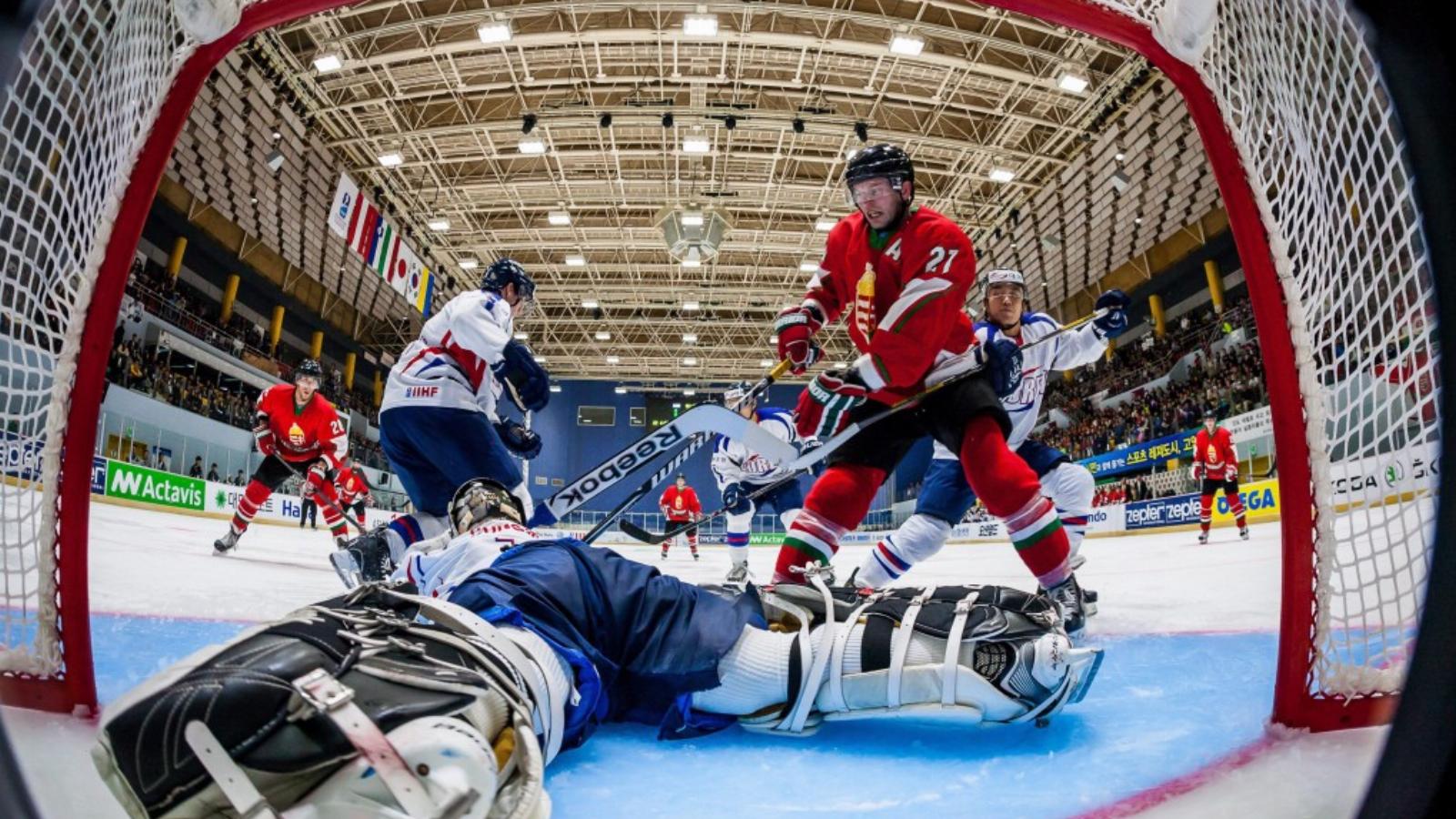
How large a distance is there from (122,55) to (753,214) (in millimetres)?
15944

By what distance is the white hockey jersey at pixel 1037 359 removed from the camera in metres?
3.38

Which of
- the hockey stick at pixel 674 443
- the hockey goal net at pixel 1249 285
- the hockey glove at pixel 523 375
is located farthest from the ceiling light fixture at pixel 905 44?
the hockey goal net at pixel 1249 285

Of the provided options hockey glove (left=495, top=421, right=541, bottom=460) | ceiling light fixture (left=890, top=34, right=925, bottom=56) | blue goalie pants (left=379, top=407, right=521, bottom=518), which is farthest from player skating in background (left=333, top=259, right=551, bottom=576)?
ceiling light fixture (left=890, top=34, right=925, bottom=56)

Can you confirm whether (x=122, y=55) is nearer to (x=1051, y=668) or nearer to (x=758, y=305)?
(x=1051, y=668)

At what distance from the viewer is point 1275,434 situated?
1396 millimetres

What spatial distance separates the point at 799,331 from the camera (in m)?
2.61

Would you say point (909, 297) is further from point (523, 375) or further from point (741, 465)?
point (741, 465)

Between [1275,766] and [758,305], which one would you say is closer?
[1275,766]

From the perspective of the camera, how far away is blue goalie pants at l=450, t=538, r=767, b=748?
1.29 meters

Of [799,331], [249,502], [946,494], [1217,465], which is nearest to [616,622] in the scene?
[799,331]

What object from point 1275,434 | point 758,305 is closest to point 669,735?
point 1275,434

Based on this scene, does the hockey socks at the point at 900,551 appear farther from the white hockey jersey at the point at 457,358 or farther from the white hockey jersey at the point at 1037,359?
the white hockey jersey at the point at 457,358

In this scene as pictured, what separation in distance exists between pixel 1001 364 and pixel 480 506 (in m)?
1.50

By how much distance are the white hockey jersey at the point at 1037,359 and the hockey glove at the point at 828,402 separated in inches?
42.7
